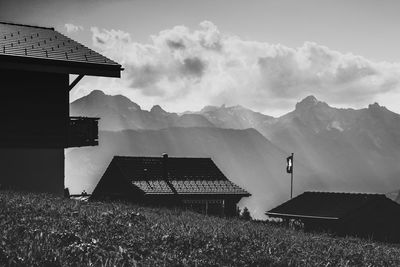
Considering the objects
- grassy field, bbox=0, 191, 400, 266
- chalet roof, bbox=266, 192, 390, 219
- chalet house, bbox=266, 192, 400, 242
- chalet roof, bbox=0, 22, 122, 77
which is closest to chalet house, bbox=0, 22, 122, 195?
chalet roof, bbox=0, 22, 122, 77

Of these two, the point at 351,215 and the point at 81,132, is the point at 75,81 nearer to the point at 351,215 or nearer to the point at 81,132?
the point at 81,132

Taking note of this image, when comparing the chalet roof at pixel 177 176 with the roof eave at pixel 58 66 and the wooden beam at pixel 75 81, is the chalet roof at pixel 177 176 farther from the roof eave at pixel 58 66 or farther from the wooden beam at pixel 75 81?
the roof eave at pixel 58 66

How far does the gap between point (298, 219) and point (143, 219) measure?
34654mm

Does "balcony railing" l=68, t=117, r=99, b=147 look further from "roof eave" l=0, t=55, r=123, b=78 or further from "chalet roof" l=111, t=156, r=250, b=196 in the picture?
"chalet roof" l=111, t=156, r=250, b=196

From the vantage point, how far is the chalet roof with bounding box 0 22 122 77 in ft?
76.2

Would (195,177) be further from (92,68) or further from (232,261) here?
(232,261)

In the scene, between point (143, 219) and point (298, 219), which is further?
point (298, 219)

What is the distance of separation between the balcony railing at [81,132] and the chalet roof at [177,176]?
17066 millimetres

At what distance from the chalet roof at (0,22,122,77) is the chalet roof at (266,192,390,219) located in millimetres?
23829

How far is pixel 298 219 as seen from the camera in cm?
4712

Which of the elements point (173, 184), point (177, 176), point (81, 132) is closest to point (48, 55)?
point (81, 132)

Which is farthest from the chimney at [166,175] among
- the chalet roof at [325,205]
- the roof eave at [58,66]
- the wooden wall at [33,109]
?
the roof eave at [58,66]

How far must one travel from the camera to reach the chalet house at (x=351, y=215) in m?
43.7

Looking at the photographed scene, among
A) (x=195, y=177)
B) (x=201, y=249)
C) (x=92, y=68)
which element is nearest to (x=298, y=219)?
(x=195, y=177)
